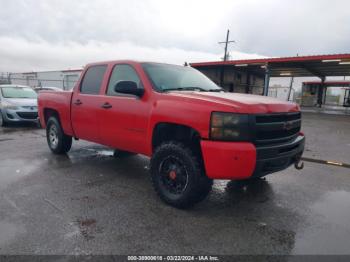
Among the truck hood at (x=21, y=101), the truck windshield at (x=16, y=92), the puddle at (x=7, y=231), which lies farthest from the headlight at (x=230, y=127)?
the truck windshield at (x=16, y=92)

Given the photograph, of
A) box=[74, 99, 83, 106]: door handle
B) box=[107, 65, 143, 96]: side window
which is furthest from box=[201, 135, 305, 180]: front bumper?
box=[74, 99, 83, 106]: door handle

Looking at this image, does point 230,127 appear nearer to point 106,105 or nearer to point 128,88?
point 128,88

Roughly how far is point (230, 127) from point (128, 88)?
4.87 feet

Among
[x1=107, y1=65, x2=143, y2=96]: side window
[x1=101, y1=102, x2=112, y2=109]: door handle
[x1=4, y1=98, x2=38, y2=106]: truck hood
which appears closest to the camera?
[x1=107, y1=65, x2=143, y2=96]: side window

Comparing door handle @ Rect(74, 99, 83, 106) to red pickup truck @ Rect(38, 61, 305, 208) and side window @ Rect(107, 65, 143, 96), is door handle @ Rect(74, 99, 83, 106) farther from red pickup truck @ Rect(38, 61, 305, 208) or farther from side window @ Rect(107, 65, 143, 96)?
side window @ Rect(107, 65, 143, 96)

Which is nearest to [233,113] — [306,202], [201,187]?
[201,187]

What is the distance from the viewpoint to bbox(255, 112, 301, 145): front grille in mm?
3189

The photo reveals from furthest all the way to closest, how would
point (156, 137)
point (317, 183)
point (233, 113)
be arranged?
point (317, 183) < point (156, 137) < point (233, 113)

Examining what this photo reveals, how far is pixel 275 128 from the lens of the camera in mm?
3332

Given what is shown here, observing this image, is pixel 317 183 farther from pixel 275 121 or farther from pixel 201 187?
pixel 201 187

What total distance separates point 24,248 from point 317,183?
4232 millimetres

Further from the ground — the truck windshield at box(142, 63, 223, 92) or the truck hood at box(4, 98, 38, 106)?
A: the truck windshield at box(142, 63, 223, 92)

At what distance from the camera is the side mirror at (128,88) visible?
12.4 feet

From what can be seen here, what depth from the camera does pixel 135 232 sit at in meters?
2.98
